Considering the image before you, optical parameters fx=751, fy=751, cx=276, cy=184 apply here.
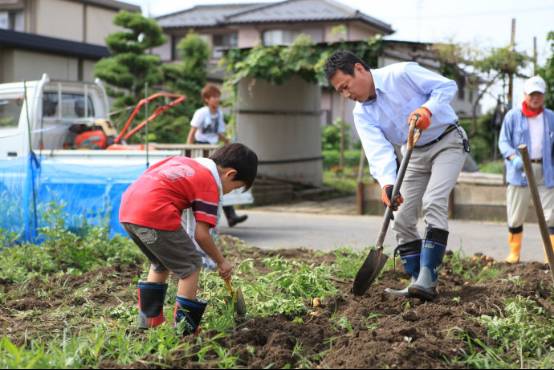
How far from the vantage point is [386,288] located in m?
5.33

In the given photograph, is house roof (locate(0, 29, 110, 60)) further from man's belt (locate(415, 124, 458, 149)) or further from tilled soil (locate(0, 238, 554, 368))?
man's belt (locate(415, 124, 458, 149))

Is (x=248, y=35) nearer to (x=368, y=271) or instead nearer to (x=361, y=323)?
(x=368, y=271)

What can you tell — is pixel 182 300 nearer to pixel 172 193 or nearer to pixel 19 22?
pixel 172 193

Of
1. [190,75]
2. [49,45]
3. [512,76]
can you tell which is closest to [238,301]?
[512,76]

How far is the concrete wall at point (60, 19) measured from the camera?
27.0 meters

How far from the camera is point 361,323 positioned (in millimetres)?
4207

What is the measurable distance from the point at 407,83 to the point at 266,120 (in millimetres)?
9686

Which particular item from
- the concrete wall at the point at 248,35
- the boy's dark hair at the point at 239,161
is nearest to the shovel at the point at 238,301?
the boy's dark hair at the point at 239,161

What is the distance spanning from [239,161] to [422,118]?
1.45 meters

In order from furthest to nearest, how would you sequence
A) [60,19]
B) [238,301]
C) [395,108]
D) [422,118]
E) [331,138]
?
[60,19] < [331,138] < [395,108] < [422,118] < [238,301]

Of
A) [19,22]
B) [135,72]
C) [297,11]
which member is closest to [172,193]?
[135,72]

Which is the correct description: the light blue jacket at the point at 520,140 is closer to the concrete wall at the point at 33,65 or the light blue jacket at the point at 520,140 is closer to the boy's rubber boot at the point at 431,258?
the boy's rubber boot at the point at 431,258

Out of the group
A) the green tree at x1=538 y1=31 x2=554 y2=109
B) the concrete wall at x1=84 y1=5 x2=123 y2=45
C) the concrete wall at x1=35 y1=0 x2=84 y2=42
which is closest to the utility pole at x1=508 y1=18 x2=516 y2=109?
the green tree at x1=538 y1=31 x2=554 y2=109

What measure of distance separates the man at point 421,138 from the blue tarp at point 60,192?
3.42 m
